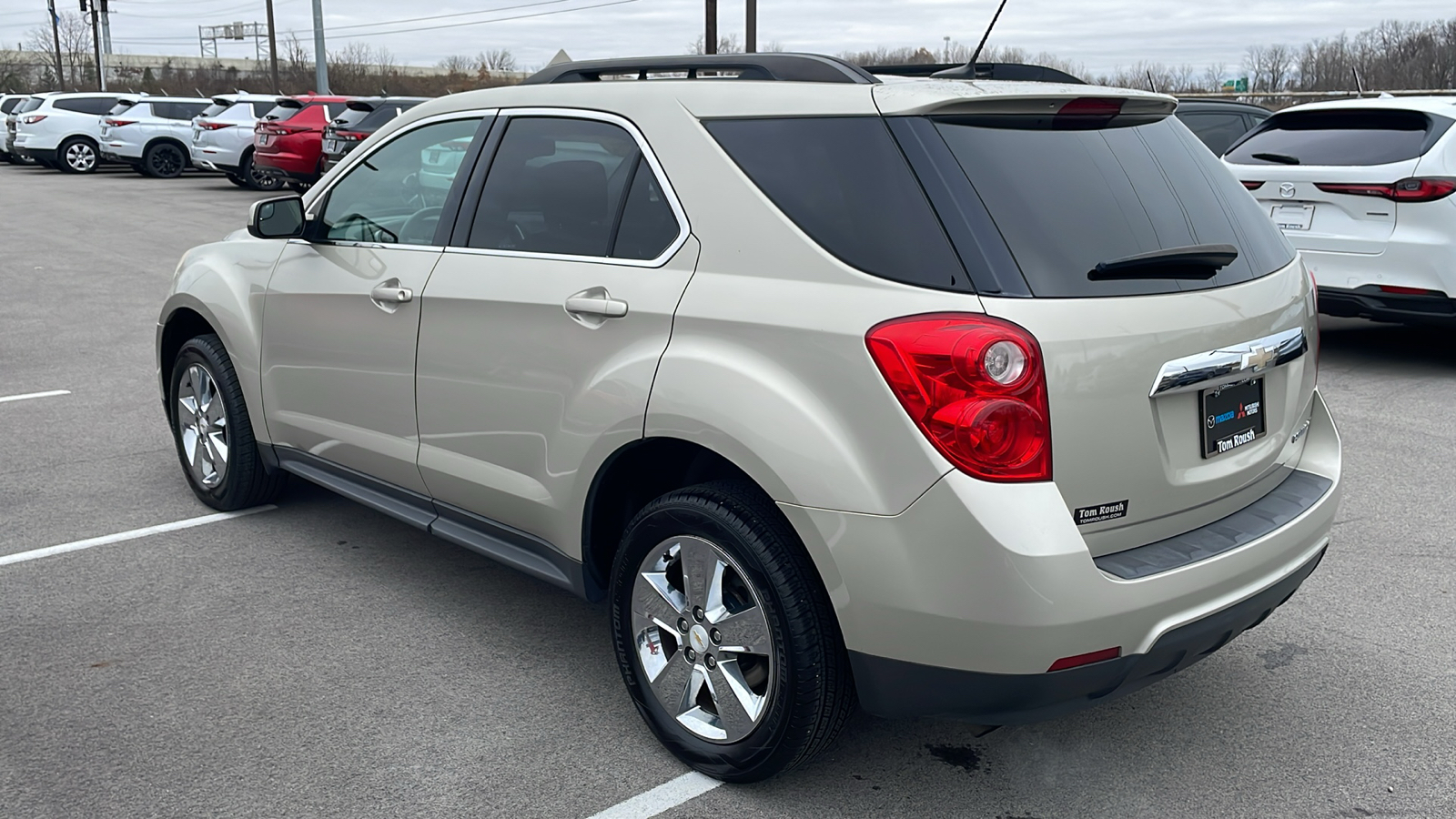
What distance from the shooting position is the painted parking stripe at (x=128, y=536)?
15.0ft

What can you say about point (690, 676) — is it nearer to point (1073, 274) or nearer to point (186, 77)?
point (1073, 274)

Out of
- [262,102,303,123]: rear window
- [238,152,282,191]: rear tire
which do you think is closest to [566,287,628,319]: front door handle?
[262,102,303,123]: rear window

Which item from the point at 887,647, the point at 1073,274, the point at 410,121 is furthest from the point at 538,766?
the point at 410,121

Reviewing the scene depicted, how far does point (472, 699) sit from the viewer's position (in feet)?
11.5

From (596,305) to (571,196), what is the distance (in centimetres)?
45

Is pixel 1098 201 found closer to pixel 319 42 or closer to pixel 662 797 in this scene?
pixel 662 797

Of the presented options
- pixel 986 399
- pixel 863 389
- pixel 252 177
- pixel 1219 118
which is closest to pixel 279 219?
pixel 863 389

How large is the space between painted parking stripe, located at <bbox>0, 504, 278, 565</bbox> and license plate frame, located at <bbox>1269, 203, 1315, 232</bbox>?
619 cm

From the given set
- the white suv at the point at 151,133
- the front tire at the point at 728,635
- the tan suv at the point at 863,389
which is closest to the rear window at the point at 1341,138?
the tan suv at the point at 863,389

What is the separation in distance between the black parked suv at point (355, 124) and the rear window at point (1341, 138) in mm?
13608

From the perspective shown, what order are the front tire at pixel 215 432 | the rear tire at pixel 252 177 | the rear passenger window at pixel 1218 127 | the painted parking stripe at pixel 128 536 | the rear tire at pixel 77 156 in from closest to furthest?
the painted parking stripe at pixel 128 536, the front tire at pixel 215 432, the rear passenger window at pixel 1218 127, the rear tire at pixel 252 177, the rear tire at pixel 77 156

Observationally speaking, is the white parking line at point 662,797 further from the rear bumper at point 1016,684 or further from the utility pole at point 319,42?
the utility pole at point 319,42

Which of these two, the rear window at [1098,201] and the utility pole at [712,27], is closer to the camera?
the rear window at [1098,201]

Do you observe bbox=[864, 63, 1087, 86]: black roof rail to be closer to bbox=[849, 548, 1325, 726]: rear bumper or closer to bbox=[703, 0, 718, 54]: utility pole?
bbox=[849, 548, 1325, 726]: rear bumper
